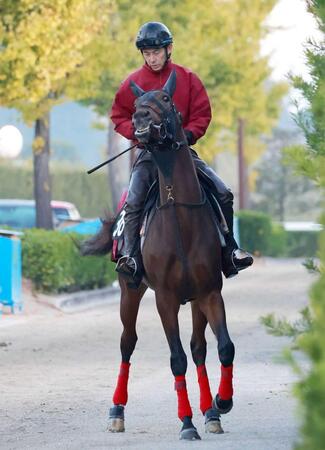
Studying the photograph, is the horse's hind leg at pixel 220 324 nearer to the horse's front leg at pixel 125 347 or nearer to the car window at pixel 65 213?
the horse's front leg at pixel 125 347

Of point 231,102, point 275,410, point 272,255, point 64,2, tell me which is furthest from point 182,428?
point 272,255

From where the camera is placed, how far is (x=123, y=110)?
10727mm

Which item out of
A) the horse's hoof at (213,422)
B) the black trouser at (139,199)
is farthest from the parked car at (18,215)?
the horse's hoof at (213,422)

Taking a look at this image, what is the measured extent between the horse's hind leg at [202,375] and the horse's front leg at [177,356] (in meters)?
0.25

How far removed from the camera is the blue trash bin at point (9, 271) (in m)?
21.1

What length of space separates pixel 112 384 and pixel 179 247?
151 inches

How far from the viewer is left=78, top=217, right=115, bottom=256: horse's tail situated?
37.6ft

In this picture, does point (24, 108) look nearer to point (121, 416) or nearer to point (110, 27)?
point (110, 27)

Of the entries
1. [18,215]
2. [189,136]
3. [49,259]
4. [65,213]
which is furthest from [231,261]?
[65,213]

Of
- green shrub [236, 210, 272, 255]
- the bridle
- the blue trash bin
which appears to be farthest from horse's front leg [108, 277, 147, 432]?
green shrub [236, 210, 272, 255]

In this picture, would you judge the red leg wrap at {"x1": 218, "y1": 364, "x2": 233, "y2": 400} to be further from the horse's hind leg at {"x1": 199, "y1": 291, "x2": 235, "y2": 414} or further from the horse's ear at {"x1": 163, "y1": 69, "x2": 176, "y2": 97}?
the horse's ear at {"x1": 163, "y1": 69, "x2": 176, "y2": 97}

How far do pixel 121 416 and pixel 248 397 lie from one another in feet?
6.46

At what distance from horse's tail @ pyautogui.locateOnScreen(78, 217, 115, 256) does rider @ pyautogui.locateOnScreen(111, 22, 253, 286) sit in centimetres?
85

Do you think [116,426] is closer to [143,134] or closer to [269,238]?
[143,134]
